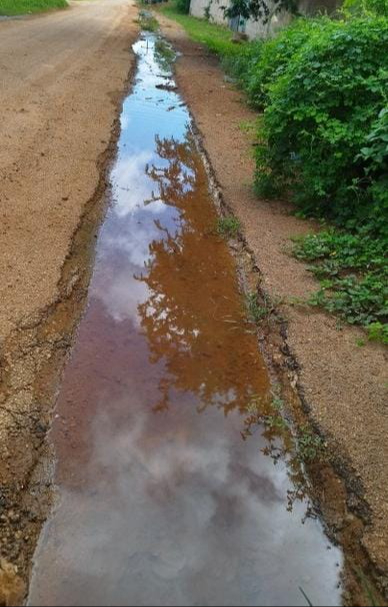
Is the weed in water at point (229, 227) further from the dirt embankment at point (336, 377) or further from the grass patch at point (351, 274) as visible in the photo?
the grass patch at point (351, 274)

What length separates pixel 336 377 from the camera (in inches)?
156

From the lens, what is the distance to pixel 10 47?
14203 mm

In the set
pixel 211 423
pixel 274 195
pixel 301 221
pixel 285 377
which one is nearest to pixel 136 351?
pixel 211 423

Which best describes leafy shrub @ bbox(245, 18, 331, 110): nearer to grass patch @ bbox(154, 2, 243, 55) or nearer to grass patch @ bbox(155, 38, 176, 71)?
grass patch @ bbox(155, 38, 176, 71)

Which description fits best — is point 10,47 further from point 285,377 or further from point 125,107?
point 285,377

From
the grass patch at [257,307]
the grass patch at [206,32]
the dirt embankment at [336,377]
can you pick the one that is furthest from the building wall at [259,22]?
the grass patch at [257,307]

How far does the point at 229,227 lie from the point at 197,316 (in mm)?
1887

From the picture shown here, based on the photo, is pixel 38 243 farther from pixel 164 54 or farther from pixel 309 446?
pixel 164 54

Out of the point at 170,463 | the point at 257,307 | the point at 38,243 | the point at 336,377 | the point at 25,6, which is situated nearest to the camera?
the point at 170,463

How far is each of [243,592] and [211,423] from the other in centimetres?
117

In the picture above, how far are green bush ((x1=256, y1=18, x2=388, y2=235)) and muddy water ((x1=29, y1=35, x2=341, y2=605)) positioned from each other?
1.78 m

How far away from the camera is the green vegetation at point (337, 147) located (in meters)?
5.60

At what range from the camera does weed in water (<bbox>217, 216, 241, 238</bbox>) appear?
612 centimetres

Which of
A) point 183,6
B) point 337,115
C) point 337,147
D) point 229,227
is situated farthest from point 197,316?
point 183,6
